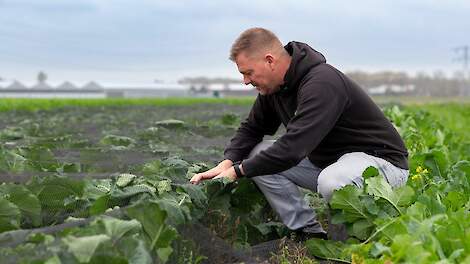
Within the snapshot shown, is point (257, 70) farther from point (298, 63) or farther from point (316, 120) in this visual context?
point (316, 120)

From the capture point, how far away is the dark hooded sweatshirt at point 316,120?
3.96 meters

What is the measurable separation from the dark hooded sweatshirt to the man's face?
0.11 m

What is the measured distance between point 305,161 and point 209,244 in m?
1.24

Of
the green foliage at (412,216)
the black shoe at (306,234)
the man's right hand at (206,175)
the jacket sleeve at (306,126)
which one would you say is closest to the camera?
the green foliage at (412,216)

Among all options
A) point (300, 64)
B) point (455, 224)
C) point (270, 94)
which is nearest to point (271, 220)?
point (270, 94)

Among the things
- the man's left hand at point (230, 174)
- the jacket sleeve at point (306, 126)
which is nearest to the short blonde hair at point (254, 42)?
the jacket sleeve at point (306, 126)

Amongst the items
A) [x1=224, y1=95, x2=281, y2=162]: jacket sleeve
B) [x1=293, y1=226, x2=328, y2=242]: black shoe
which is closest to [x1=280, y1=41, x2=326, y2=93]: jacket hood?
[x1=224, y1=95, x2=281, y2=162]: jacket sleeve

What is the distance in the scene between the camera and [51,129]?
1115cm

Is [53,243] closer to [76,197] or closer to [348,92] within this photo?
[76,197]

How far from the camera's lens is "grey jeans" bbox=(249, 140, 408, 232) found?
4.11 metres

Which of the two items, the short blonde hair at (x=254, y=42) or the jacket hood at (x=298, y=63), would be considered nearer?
the short blonde hair at (x=254, y=42)

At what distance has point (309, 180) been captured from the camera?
4.65 m

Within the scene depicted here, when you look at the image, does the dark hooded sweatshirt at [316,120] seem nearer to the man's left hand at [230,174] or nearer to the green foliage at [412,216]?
the man's left hand at [230,174]

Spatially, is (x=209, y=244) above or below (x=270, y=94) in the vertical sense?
below
